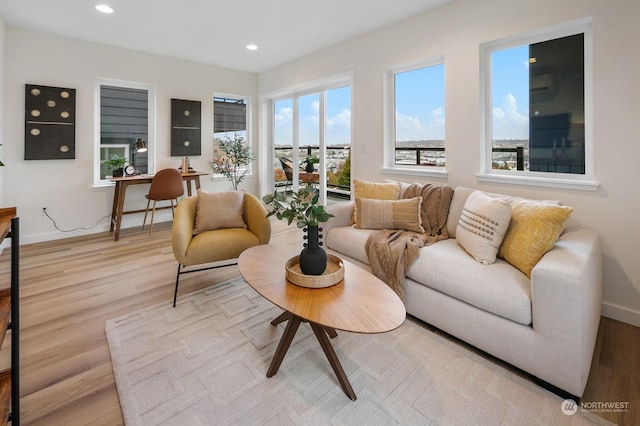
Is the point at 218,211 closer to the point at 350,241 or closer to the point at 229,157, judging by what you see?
the point at 350,241

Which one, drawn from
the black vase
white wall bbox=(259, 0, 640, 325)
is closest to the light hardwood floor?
white wall bbox=(259, 0, 640, 325)

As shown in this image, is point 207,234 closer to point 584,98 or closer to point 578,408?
point 578,408

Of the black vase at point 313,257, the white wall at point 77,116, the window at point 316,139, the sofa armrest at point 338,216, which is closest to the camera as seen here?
the black vase at point 313,257

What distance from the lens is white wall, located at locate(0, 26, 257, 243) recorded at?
12.8 ft

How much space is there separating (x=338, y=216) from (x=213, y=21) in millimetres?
2613

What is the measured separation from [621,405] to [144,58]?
596 centimetres

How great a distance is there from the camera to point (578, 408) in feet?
5.01

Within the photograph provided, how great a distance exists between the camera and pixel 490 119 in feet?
10.0

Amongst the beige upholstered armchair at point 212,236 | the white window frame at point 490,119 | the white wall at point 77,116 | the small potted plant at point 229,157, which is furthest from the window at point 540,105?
the white wall at point 77,116

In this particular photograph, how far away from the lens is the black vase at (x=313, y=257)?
182cm

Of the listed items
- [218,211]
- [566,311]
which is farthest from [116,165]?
[566,311]

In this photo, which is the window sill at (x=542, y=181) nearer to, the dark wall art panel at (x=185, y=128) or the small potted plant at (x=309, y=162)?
the small potted plant at (x=309, y=162)

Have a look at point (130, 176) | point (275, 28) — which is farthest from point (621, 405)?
point (130, 176)

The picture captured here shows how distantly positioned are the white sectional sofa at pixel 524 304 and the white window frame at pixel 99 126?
4430 mm
